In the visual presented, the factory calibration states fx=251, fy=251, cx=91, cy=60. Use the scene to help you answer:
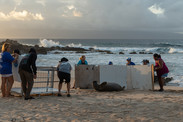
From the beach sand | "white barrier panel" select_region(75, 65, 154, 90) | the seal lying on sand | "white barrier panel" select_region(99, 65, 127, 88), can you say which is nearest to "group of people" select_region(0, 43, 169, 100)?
the beach sand

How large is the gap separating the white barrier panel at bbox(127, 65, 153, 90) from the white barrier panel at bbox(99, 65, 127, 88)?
19cm

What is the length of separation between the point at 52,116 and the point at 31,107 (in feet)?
3.45

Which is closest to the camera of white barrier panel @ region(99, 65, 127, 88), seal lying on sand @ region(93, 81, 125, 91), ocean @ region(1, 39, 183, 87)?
seal lying on sand @ region(93, 81, 125, 91)

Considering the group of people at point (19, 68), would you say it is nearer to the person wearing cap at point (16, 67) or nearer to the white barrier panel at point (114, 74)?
the person wearing cap at point (16, 67)

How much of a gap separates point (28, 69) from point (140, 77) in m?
4.36

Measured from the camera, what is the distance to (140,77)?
373 inches

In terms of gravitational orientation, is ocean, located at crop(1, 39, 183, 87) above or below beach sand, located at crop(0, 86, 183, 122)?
above

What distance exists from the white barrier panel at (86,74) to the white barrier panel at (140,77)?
1304 mm

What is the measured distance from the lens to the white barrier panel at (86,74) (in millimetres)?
9781

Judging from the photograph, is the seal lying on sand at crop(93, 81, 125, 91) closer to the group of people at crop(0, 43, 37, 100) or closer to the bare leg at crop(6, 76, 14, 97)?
the group of people at crop(0, 43, 37, 100)

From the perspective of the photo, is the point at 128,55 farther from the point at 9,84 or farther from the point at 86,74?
the point at 9,84

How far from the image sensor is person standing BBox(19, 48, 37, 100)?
23.2 feet

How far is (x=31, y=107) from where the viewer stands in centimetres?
629

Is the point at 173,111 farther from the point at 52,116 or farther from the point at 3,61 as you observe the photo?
the point at 3,61
